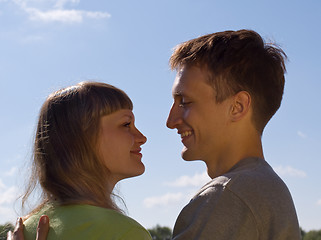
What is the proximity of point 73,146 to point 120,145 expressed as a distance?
0.32 m

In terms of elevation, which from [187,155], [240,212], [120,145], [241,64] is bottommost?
[240,212]

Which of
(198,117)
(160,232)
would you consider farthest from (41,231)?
(160,232)

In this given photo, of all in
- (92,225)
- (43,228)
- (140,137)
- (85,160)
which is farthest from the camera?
(140,137)

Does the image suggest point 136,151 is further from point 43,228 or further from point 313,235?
point 313,235

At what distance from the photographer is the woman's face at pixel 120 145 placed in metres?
3.13

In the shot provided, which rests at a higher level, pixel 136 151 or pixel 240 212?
pixel 136 151

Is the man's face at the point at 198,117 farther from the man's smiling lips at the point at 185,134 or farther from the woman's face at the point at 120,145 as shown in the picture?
the woman's face at the point at 120,145

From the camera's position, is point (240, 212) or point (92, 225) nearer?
point (92, 225)

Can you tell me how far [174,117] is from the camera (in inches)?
130

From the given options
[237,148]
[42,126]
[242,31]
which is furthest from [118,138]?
[242,31]

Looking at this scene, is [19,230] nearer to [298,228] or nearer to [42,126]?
[42,126]

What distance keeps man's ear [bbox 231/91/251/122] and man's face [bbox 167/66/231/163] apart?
0.13 ft

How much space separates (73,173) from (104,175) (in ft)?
0.65

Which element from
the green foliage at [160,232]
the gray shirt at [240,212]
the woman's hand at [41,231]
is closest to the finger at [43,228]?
the woman's hand at [41,231]
